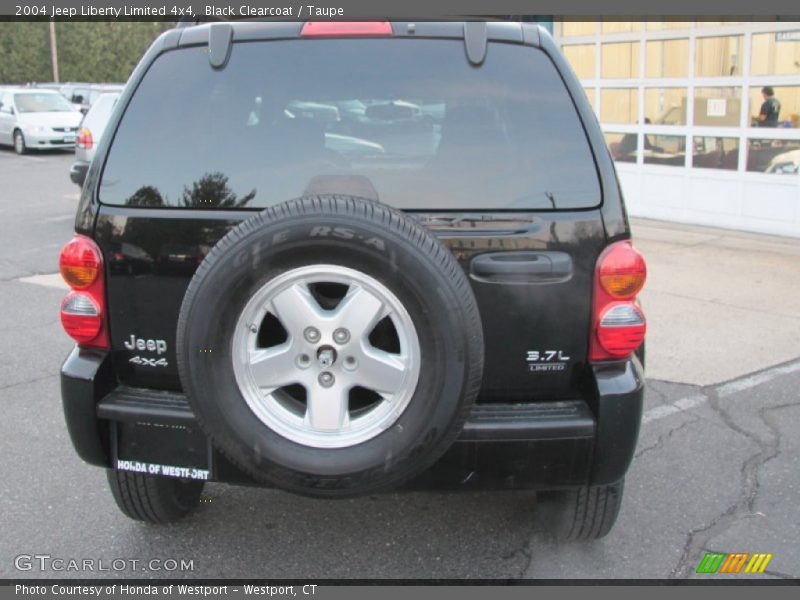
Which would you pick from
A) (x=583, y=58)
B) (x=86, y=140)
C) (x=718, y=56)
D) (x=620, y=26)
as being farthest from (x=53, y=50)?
(x=718, y=56)

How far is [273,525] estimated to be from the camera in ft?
11.4

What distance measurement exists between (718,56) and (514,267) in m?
8.76

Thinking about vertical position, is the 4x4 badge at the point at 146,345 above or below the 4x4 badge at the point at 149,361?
above

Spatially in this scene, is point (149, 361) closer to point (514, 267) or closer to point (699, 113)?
point (514, 267)

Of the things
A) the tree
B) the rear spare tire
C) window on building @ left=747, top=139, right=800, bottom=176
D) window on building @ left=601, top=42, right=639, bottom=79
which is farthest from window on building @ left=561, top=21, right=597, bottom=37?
the tree

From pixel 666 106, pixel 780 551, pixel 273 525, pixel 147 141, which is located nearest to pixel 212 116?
pixel 147 141

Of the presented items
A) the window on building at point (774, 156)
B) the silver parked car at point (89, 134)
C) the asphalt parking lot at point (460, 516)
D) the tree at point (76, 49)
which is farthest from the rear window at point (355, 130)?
the tree at point (76, 49)

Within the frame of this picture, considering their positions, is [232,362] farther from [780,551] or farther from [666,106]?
[666,106]

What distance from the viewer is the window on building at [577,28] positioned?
11.9 m

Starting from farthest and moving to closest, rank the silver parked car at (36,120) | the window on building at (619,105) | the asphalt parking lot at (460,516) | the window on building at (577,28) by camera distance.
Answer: the silver parked car at (36,120) < the window on building at (577,28) < the window on building at (619,105) < the asphalt parking lot at (460,516)

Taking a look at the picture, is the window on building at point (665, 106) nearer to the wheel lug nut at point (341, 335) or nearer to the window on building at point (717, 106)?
the window on building at point (717, 106)

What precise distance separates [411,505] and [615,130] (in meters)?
9.32

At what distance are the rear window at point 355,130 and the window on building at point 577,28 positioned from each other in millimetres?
9645

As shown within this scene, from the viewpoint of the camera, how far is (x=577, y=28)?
39.7ft
